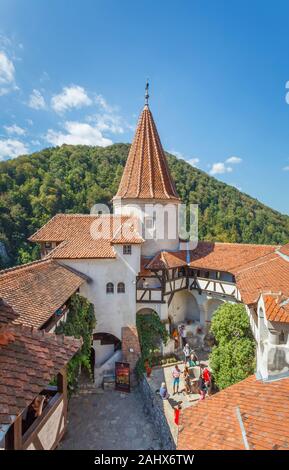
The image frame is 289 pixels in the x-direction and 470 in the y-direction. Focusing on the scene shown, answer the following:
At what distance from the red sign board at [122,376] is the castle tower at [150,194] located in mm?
7083

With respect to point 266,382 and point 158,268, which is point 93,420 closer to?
point 158,268

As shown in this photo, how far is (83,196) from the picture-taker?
46500 mm

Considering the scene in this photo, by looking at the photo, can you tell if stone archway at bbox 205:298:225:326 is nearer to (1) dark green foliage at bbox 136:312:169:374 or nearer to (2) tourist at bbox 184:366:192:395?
(1) dark green foliage at bbox 136:312:169:374

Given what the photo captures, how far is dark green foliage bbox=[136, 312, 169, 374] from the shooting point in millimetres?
16025

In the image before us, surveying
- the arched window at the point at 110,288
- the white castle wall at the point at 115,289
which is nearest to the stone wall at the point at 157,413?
the white castle wall at the point at 115,289

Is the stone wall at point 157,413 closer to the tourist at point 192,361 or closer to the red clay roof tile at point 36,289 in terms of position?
the tourist at point 192,361

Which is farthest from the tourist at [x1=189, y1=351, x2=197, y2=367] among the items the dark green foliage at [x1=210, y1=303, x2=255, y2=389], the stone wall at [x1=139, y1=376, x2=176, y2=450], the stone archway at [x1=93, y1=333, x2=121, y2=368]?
the stone archway at [x1=93, y1=333, x2=121, y2=368]

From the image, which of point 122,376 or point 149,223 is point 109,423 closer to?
point 122,376

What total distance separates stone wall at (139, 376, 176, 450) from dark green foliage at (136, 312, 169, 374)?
1.86 m

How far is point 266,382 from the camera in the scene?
654cm

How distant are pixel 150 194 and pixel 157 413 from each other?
12007mm

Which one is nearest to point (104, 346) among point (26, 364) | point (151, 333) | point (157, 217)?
point (151, 333)

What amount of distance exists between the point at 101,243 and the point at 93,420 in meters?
8.85
